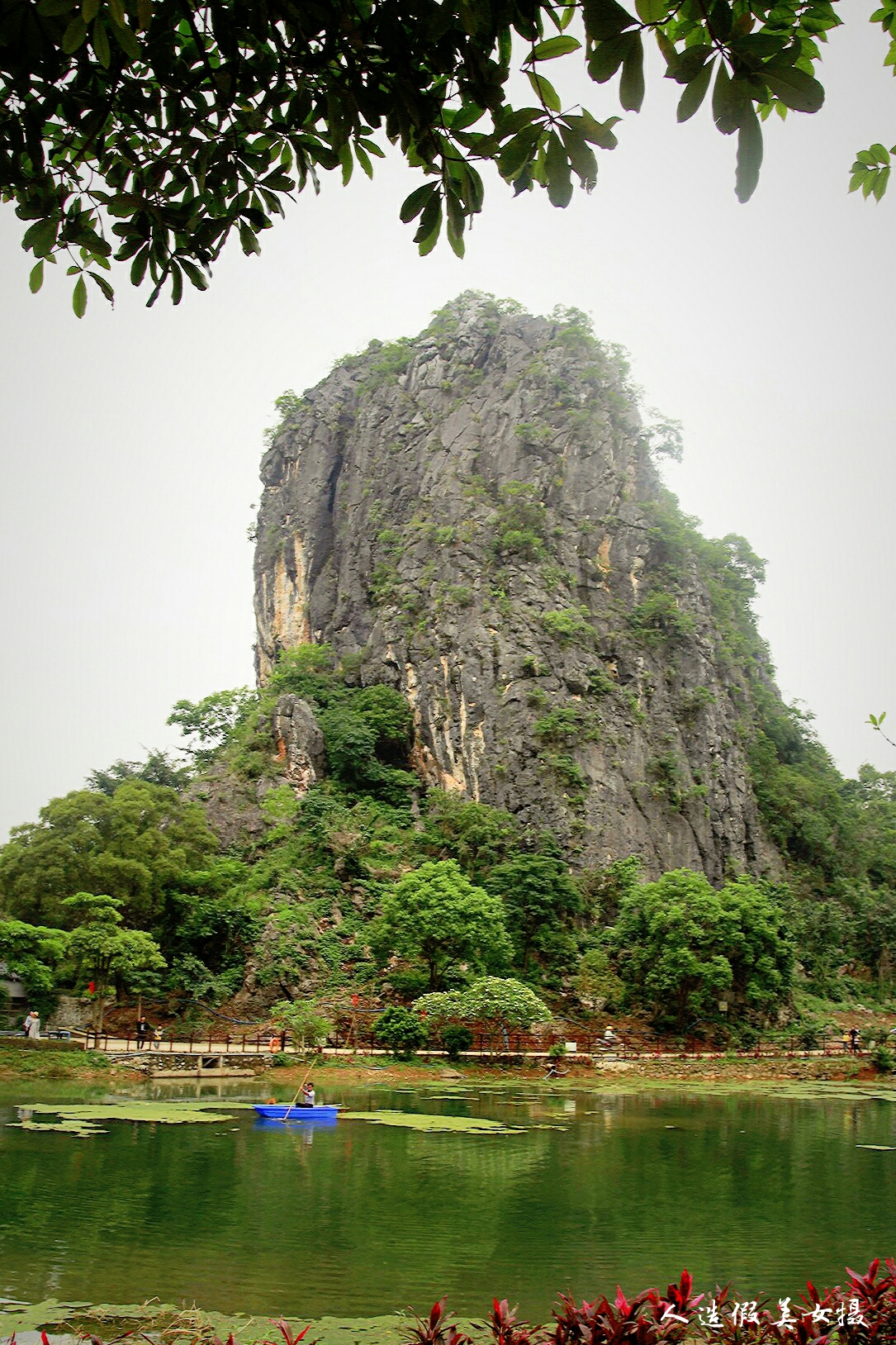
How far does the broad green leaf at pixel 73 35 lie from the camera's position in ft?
7.72

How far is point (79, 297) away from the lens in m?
3.52

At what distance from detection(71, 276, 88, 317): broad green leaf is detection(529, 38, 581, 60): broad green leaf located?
181cm

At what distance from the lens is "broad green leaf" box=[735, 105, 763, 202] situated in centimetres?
A: 235

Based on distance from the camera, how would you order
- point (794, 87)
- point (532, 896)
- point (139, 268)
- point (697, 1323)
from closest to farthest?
point (794, 87)
point (139, 268)
point (697, 1323)
point (532, 896)

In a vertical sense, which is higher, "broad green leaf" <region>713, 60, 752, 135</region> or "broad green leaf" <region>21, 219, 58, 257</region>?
"broad green leaf" <region>21, 219, 58, 257</region>

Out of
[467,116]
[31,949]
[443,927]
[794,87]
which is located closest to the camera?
[794,87]

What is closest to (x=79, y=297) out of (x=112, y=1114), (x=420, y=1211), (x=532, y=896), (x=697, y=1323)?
(x=697, y=1323)

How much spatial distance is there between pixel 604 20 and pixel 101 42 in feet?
4.32

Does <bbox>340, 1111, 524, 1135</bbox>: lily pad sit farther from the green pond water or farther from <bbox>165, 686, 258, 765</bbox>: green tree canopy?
<bbox>165, 686, 258, 765</bbox>: green tree canopy

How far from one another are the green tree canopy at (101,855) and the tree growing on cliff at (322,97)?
78.7 feet

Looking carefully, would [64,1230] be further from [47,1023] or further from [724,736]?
[724,736]

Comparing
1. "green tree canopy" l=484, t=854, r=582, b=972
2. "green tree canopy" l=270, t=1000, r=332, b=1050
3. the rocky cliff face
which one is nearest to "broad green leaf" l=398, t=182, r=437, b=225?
"green tree canopy" l=270, t=1000, r=332, b=1050

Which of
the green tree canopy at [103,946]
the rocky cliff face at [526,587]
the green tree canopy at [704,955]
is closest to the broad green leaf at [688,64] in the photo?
the green tree canopy at [103,946]

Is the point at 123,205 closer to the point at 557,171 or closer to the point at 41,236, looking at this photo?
the point at 41,236
